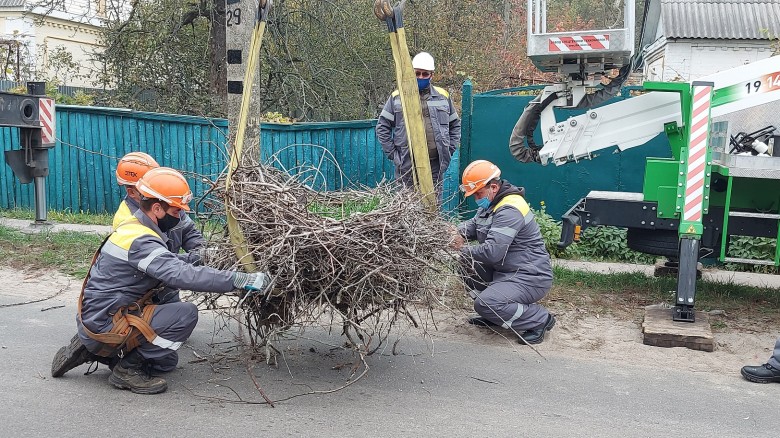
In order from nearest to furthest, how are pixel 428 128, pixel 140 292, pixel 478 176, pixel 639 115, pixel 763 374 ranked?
pixel 140 292, pixel 763 374, pixel 478 176, pixel 639 115, pixel 428 128

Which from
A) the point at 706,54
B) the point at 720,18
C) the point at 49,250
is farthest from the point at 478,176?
the point at 720,18

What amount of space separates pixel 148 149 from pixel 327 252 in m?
7.24

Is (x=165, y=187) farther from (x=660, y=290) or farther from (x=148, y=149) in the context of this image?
(x=148, y=149)

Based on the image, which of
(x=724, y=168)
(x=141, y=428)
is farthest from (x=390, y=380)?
(x=724, y=168)

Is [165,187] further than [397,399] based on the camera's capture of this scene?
No

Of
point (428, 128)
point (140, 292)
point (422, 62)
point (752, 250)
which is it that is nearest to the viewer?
point (140, 292)

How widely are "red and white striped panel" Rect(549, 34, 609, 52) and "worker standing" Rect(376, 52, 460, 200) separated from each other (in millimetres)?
1601

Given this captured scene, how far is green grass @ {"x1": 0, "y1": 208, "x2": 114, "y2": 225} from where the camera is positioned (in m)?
10.1

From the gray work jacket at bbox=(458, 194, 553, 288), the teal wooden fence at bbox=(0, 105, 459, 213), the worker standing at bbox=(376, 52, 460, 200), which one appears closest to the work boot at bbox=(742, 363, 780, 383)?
the gray work jacket at bbox=(458, 194, 553, 288)

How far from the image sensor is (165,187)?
4.47 metres

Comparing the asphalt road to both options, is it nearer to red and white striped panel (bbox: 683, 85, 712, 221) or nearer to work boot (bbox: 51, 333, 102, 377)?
work boot (bbox: 51, 333, 102, 377)

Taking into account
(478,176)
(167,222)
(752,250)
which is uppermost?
(478,176)

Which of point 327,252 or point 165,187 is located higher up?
point 165,187

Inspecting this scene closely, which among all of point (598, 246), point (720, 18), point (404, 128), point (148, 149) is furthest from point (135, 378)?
point (720, 18)
